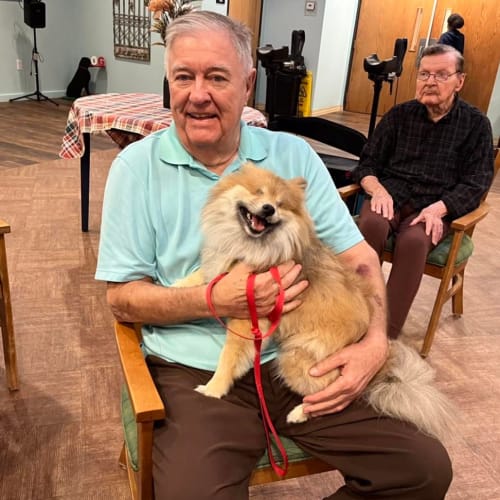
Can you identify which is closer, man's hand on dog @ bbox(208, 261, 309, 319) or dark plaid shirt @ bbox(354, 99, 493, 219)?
man's hand on dog @ bbox(208, 261, 309, 319)

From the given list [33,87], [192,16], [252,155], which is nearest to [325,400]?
[252,155]

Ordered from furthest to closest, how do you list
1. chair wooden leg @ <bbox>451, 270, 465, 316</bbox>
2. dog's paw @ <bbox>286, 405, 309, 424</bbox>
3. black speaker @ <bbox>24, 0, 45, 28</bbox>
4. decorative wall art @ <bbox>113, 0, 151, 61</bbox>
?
decorative wall art @ <bbox>113, 0, 151, 61</bbox>
black speaker @ <bbox>24, 0, 45, 28</bbox>
chair wooden leg @ <bbox>451, 270, 465, 316</bbox>
dog's paw @ <bbox>286, 405, 309, 424</bbox>

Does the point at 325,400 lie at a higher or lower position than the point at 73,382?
higher

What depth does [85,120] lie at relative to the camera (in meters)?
2.68

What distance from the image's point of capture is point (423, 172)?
7.88 feet

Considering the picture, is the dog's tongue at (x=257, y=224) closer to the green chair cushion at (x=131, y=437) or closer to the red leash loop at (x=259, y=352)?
the red leash loop at (x=259, y=352)

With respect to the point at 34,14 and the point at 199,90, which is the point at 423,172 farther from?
the point at 34,14

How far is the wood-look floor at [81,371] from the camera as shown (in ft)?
5.35

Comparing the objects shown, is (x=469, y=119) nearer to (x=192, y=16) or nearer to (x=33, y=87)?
(x=192, y=16)

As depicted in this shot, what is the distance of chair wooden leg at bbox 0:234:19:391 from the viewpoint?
1.74 m

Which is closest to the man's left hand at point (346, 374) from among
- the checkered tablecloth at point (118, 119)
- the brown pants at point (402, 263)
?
the brown pants at point (402, 263)

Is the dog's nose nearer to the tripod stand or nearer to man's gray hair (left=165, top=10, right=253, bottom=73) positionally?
man's gray hair (left=165, top=10, right=253, bottom=73)

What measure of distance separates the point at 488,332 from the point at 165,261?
2.07 m

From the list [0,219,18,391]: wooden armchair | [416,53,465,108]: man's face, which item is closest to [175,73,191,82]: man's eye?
[0,219,18,391]: wooden armchair
